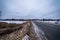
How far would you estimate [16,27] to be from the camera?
3.57m

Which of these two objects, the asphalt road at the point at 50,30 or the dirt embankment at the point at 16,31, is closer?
the dirt embankment at the point at 16,31

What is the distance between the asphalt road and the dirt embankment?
0.32 meters

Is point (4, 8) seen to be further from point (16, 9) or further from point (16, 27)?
point (16, 27)

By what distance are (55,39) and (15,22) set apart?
120 cm

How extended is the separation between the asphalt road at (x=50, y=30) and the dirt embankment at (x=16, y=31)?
0.32m

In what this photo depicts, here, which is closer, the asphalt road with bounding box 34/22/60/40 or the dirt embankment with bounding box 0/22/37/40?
the dirt embankment with bounding box 0/22/37/40

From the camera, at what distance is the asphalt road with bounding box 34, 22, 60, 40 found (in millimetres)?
3322

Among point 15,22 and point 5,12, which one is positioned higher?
point 5,12

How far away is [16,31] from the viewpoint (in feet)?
11.2

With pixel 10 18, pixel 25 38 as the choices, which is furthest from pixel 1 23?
pixel 25 38

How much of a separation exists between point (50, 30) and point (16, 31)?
2.95ft

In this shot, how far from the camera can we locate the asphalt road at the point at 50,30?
332cm

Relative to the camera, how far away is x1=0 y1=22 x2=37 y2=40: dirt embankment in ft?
10.4

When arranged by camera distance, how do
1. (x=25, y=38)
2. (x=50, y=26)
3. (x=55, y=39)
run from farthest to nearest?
(x=50, y=26) < (x=55, y=39) < (x=25, y=38)
